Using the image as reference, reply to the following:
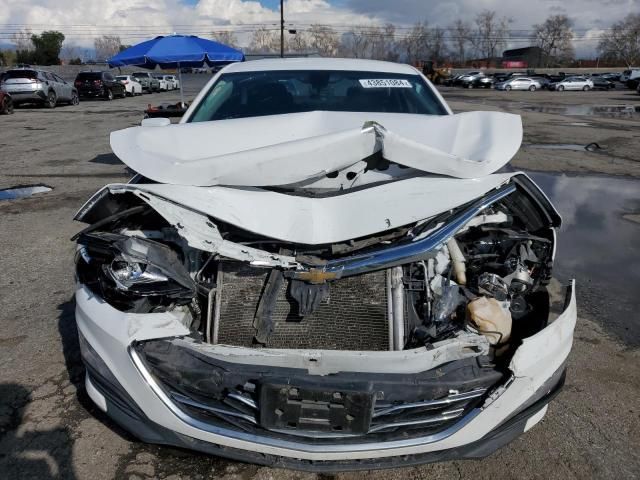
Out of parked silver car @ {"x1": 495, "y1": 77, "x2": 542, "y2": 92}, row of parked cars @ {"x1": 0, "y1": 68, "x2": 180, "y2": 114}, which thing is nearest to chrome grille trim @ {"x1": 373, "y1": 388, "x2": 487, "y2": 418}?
row of parked cars @ {"x1": 0, "y1": 68, "x2": 180, "y2": 114}

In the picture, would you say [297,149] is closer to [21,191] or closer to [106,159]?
[21,191]

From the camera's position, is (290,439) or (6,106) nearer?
(290,439)

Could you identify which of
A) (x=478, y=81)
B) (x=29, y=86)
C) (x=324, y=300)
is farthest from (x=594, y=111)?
(x=478, y=81)

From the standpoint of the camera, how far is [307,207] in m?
2.27

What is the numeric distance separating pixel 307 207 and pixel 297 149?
35 cm

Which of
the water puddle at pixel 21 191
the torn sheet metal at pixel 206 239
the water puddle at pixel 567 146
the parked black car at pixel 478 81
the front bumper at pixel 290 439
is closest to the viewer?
the front bumper at pixel 290 439

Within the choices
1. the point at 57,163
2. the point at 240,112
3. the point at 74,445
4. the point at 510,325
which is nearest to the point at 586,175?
the point at 240,112

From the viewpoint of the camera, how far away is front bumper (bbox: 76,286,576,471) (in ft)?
6.09

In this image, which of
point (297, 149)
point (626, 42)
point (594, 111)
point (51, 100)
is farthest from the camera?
point (626, 42)

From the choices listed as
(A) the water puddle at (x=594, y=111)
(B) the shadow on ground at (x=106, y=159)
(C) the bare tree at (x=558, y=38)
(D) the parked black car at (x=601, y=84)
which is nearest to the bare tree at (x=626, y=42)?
(C) the bare tree at (x=558, y=38)

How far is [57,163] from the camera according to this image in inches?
353

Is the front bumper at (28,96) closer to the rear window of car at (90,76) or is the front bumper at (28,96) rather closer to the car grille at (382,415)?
the rear window of car at (90,76)

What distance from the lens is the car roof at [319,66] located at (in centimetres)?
412

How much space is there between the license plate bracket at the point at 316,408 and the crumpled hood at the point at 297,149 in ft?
3.38
